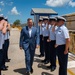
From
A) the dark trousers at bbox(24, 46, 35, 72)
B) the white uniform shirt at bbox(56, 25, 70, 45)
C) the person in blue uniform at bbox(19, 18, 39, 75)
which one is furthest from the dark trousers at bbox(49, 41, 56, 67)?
the white uniform shirt at bbox(56, 25, 70, 45)

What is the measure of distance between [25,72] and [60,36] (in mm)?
2309

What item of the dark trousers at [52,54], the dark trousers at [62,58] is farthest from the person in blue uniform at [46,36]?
the dark trousers at [62,58]

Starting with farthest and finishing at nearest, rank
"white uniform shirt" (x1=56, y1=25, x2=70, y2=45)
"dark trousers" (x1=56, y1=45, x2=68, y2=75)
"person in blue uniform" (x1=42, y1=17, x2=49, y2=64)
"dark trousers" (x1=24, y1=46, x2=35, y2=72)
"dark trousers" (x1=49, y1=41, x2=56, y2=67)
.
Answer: "person in blue uniform" (x1=42, y1=17, x2=49, y2=64), "dark trousers" (x1=49, y1=41, x2=56, y2=67), "dark trousers" (x1=24, y1=46, x2=35, y2=72), "dark trousers" (x1=56, y1=45, x2=68, y2=75), "white uniform shirt" (x1=56, y1=25, x2=70, y2=45)

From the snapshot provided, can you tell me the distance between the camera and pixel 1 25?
518 centimetres

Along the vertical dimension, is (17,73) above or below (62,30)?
below

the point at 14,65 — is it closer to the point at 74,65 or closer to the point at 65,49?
the point at 74,65

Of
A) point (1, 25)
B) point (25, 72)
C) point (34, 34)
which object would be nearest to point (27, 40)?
point (34, 34)

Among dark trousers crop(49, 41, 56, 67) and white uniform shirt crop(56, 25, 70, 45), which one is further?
dark trousers crop(49, 41, 56, 67)

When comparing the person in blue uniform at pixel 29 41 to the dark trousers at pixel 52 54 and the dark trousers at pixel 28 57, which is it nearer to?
the dark trousers at pixel 28 57

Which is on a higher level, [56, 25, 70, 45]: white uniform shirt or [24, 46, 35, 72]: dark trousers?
[56, 25, 70, 45]: white uniform shirt

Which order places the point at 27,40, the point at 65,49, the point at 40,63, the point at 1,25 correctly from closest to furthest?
the point at 1,25
the point at 65,49
the point at 27,40
the point at 40,63

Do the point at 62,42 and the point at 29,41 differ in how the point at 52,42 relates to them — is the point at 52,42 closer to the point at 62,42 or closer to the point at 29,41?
the point at 29,41

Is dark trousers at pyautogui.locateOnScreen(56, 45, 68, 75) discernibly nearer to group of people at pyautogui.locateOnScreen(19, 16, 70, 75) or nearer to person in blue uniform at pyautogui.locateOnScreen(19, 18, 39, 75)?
group of people at pyautogui.locateOnScreen(19, 16, 70, 75)

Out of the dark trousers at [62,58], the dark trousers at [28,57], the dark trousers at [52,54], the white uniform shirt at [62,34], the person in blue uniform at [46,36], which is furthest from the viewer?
the person in blue uniform at [46,36]
